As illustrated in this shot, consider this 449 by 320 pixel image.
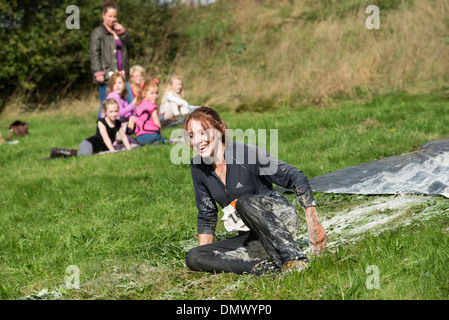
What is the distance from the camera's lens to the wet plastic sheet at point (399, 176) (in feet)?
17.7

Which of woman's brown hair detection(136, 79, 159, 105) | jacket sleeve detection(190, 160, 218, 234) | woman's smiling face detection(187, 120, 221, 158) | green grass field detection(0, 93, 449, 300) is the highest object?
woman's brown hair detection(136, 79, 159, 105)

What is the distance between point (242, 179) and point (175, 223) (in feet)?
5.83

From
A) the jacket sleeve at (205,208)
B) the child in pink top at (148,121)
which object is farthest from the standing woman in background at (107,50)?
the jacket sleeve at (205,208)

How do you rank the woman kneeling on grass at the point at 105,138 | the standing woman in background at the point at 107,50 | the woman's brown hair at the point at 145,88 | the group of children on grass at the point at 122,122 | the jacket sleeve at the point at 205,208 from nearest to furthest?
the jacket sleeve at the point at 205,208 < the woman kneeling on grass at the point at 105,138 < the group of children on grass at the point at 122,122 < the woman's brown hair at the point at 145,88 < the standing woman in background at the point at 107,50

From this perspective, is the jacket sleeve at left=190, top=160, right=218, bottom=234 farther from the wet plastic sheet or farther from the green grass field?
the wet plastic sheet

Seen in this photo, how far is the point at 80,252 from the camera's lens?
5.00m

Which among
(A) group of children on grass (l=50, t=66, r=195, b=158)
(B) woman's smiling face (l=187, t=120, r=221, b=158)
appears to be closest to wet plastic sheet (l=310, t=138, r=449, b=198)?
(B) woman's smiling face (l=187, t=120, r=221, b=158)

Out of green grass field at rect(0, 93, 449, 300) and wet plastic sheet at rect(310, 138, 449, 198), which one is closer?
green grass field at rect(0, 93, 449, 300)

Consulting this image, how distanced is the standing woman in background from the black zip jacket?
6.75 meters

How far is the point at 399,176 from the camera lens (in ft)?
19.0

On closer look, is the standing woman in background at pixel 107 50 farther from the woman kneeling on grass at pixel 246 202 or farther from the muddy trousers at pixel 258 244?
the muddy trousers at pixel 258 244

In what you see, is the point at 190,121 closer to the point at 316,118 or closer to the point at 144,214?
the point at 144,214

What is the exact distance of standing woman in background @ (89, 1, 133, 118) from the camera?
10.5 metres

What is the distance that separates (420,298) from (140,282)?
1852 mm
